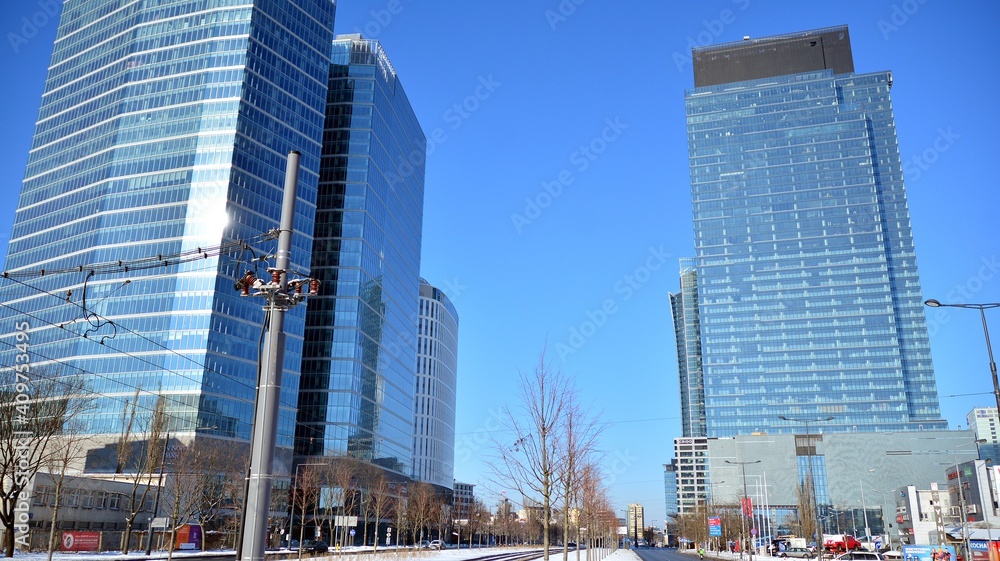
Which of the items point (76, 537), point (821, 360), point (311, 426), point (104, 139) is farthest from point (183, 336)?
point (821, 360)

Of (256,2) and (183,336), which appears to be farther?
(256,2)

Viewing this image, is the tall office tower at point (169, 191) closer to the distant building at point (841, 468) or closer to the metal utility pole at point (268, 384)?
the metal utility pole at point (268, 384)

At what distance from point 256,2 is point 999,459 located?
187 m

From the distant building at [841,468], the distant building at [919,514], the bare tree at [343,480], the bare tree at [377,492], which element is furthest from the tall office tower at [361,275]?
the distant building at [919,514]

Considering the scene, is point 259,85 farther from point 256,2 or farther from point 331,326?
point 331,326

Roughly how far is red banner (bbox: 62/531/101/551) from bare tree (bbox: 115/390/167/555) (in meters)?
2.03

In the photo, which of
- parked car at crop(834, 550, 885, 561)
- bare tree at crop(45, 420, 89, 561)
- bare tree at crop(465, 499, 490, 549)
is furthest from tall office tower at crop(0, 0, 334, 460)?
parked car at crop(834, 550, 885, 561)

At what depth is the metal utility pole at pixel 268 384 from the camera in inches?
493

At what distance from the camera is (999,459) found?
175500 mm

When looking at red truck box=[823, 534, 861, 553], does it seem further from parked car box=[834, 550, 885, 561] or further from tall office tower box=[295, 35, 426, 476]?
tall office tower box=[295, 35, 426, 476]

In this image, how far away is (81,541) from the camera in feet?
168

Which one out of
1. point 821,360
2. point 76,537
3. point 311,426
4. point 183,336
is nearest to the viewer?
point 76,537

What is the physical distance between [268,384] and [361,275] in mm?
119064

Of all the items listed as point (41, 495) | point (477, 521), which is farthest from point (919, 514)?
point (41, 495)
